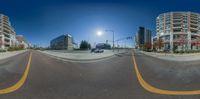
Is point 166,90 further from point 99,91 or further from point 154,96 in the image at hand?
point 99,91

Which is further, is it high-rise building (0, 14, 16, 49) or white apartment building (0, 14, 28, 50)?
white apartment building (0, 14, 28, 50)

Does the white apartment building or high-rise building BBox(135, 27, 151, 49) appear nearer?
the white apartment building

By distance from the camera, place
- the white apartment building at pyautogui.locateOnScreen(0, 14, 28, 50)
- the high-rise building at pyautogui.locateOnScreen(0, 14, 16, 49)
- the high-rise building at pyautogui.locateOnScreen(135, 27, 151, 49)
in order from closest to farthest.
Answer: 1. the high-rise building at pyautogui.locateOnScreen(0, 14, 16, 49)
2. the white apartment building at pyautogui.locateOnScreen(0, 14, 28, 50)
3. the high-rise building at pyautogui.locateOnScreen(135, 27, 151, 49)

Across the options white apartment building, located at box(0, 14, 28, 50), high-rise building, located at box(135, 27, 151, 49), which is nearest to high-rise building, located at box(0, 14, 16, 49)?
white apartment building, located at box(0, 14, 28, 50)

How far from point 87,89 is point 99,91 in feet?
1.61

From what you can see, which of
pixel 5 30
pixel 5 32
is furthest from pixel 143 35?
pixel 5 32

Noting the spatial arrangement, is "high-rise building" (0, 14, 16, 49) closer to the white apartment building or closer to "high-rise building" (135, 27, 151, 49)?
the white apartment building

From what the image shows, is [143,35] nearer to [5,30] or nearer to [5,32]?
[5,30]

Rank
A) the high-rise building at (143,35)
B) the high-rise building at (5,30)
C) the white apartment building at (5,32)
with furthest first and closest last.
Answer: the high-rise building at (143,35) < the white apartment building at (5,32) < the high-rise building at (5,30)

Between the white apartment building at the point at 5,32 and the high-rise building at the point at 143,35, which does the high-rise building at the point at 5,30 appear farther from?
the high-rise building at the point at 143,35

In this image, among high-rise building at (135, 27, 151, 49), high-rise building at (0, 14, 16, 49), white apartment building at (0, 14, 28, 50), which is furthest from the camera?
high-rise building at (135, 27, 151, 49)

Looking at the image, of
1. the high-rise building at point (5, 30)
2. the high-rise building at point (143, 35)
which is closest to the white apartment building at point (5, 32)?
the high-rise building at point (5, 30)

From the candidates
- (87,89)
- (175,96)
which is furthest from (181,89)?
(87,89)

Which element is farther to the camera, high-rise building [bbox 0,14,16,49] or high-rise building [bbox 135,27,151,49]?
high-rise building [bbox 135,27,151,49]
